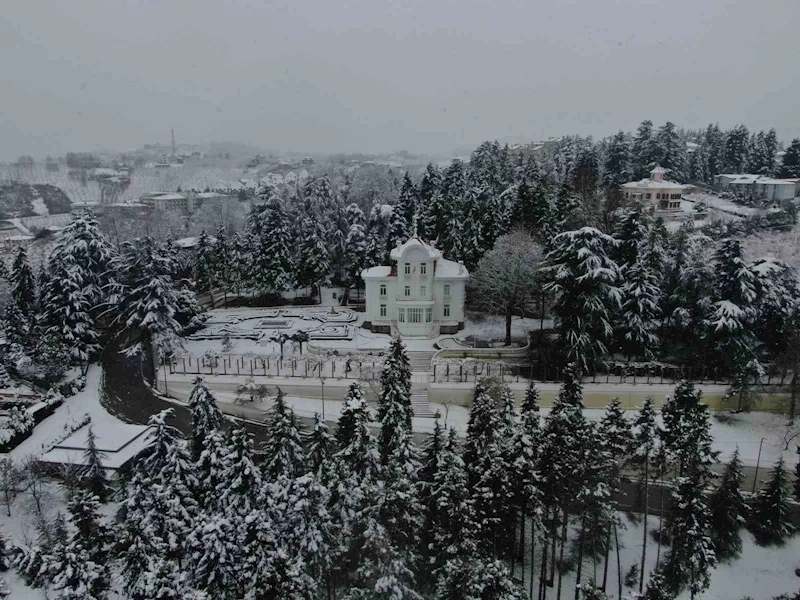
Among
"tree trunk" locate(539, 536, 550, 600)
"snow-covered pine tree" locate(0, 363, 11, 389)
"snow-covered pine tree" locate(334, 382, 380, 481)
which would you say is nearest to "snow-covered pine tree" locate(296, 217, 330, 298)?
"snow-covered pine tree" locate(0, 363, 11, 389)

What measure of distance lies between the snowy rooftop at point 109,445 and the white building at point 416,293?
16672 mm

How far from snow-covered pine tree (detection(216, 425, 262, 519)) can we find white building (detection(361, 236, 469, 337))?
20238 mm

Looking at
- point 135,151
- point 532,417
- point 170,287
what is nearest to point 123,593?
point 532,417

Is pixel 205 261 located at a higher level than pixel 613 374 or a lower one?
higher

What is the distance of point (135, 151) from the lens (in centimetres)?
13212

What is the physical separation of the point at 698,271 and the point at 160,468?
2784 cm

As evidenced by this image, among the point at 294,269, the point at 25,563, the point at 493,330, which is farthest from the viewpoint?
the point at 294,269

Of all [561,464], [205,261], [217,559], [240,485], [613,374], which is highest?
[205,261]

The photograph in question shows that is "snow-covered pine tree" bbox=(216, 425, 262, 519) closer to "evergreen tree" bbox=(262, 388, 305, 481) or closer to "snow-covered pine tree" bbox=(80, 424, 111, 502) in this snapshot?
"evergreen tree" bbox=(262, 388, 305, 481)

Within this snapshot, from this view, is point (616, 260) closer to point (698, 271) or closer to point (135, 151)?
point (698, 271)

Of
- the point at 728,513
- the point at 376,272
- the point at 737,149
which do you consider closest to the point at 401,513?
the point at 728,513

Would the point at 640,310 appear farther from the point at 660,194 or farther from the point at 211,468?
the point at 660,194

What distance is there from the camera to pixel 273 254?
148 ft

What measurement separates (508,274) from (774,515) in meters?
18.7
